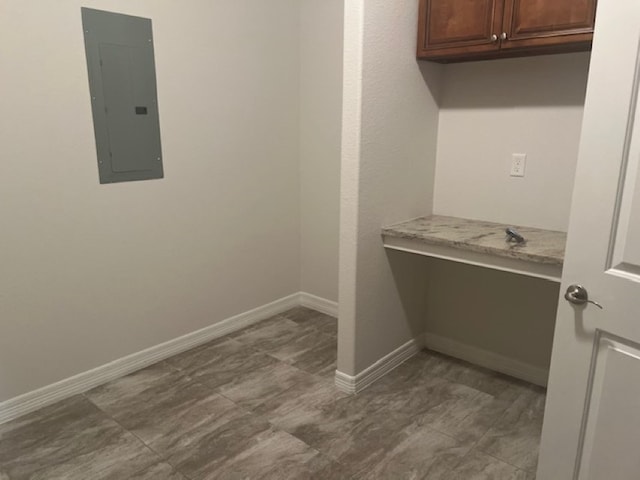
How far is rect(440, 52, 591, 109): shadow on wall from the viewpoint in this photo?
7.54 feet

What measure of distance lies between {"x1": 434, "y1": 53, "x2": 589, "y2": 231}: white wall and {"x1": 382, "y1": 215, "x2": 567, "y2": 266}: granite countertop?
11 cm

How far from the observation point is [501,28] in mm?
2199

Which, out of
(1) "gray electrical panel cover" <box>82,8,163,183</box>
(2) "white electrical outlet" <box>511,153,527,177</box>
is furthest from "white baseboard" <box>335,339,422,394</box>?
(1) "gray electrical panel cover" <box>82,8,163,183</box>

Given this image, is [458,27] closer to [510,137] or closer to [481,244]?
[510,137]

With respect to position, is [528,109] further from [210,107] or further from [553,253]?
[210,107]

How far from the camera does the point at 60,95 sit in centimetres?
228

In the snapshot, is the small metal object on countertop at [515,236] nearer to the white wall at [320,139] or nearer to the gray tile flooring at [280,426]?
the gray tile flooring at [280,426]

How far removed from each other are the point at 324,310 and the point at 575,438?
7.37 feet

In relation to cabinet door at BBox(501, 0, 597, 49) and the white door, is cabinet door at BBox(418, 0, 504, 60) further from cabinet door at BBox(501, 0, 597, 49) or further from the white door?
the white door

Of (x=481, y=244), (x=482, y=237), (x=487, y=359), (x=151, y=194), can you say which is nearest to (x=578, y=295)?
(x=481, y=244)

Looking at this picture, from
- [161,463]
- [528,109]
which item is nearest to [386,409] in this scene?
[161,463]

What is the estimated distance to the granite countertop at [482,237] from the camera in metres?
2.05

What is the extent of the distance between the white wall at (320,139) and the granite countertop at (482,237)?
3.05ft

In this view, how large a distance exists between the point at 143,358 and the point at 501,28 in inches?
103
